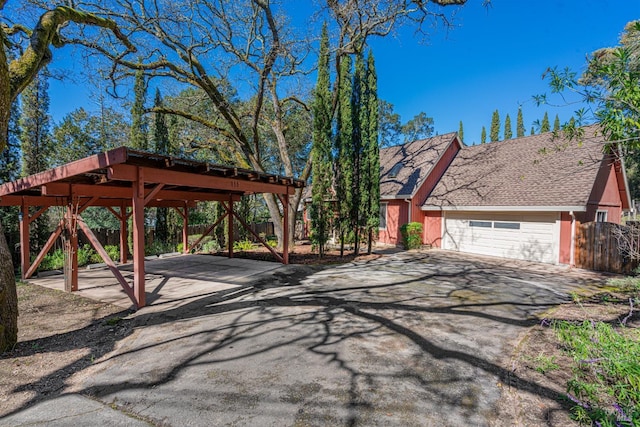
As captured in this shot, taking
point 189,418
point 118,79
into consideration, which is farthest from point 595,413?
point 118,79

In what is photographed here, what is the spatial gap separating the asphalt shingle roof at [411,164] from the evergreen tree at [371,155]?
3115 mm

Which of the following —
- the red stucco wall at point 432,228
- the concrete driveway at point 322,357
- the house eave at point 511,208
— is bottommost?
the concrete driveway at point 322,357

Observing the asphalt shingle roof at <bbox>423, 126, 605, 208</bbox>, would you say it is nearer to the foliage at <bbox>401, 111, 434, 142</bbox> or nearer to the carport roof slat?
the carport roof slat

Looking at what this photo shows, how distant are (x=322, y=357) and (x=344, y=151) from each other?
855cm

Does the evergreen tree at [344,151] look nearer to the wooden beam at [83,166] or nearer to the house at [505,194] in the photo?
the house at [505,194]

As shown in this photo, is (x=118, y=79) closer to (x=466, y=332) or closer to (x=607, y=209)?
(x=466, y=332)

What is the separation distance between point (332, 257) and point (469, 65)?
9160 millimetres

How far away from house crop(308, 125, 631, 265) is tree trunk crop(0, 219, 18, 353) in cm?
1056

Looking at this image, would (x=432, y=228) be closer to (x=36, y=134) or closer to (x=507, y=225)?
(x=507, y=225)

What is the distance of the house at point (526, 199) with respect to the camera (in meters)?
9.74

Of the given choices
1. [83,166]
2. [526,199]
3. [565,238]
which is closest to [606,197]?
[565,238]

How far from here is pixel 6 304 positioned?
3641 mm

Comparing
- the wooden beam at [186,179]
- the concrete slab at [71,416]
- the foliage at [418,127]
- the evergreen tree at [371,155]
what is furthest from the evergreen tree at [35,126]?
the foliage at [418,127]

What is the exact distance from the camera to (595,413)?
239 centimetres
